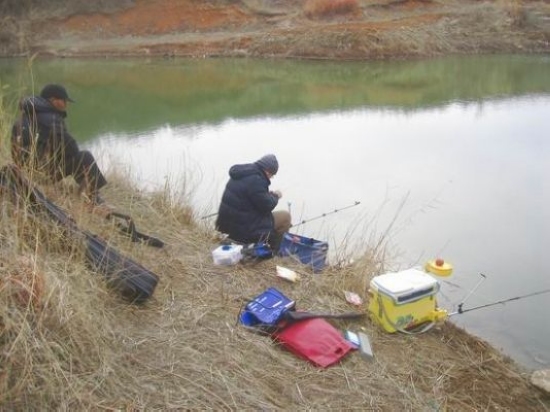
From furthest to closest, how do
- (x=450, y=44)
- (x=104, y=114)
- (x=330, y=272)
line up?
(x=450, y=44), (x=104, y=114), (x=330, y=272)

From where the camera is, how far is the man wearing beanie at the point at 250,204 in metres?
4.19

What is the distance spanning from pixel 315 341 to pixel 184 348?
71 centimetres

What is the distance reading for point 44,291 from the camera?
2240 mm

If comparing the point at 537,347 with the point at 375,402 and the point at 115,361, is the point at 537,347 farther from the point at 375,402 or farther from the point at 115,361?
the point at 115,361

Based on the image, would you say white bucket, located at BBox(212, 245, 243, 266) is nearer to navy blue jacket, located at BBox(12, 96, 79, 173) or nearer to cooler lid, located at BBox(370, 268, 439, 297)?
cooler lid, located at BBox(370, 268, 439, 297)

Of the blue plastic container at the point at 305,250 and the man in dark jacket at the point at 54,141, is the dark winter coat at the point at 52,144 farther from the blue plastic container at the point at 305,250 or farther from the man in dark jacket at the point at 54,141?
the blue plastic container at the point at 305,250

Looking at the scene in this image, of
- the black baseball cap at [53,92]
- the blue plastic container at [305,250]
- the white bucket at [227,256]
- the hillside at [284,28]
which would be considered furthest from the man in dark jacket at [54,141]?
the hillside at [284,28]

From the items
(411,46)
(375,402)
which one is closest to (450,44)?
(411,46)

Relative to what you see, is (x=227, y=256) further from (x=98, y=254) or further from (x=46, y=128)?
(x=46, y=128)

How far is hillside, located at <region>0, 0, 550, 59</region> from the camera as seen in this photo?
1875 centimetres

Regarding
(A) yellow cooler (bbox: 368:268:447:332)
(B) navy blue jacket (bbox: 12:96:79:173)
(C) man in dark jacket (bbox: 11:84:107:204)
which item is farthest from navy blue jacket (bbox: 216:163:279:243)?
(B) navy blue jacket (bbox: 12:96:79:173)

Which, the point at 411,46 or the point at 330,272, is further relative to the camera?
the point at 411,46

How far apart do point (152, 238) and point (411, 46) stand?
1635 centimetres

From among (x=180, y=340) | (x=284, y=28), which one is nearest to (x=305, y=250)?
(x=180, y=340)
